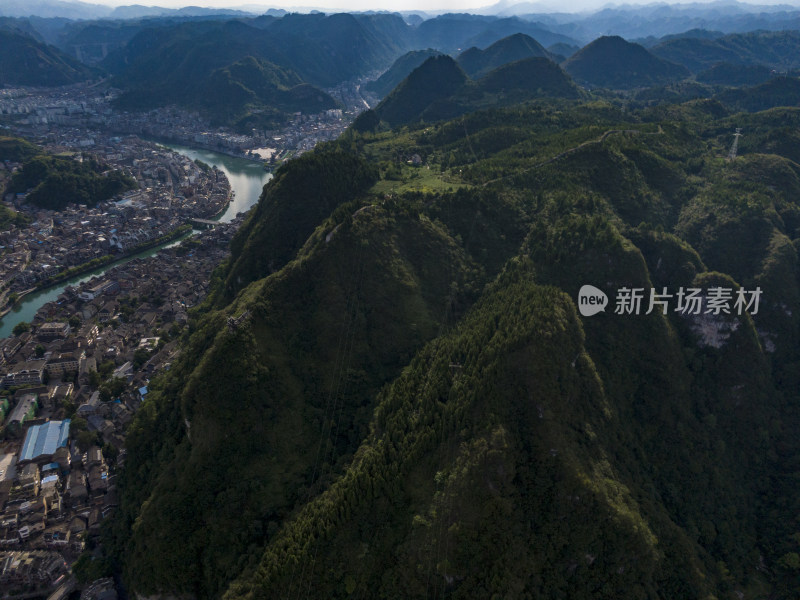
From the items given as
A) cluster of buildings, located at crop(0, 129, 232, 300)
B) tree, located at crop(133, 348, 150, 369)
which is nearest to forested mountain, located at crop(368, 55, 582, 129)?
cluster of buildings, located at crop(0, 129, 232, 300)

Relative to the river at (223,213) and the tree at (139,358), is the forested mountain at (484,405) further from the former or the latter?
the river at (223,213)

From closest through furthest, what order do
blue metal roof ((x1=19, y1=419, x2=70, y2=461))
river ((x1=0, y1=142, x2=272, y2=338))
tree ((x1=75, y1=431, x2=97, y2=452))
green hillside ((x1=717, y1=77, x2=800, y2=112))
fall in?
1. blue metal roof ((x1=19, y1=419, x2=70, y2=461))
2. tree ((x1=75, y1=431, x2=97, y2=452))
3. river ((x1=0, y1=142, x2=272, y2=338))
4. green hillside ((x1=717, y1=77, x2=800, y2=112))

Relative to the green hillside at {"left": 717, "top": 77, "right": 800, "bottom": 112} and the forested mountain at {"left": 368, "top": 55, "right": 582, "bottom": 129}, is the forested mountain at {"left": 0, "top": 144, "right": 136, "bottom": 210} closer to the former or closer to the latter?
the forested mountain at {"left": 368, "top": 55, "right": 582, "bottom": 129}

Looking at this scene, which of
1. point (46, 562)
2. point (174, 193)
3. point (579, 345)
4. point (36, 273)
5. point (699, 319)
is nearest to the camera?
point (46, 562)

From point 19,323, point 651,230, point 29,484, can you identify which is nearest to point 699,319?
point 651,230

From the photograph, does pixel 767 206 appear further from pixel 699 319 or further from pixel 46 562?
pixel 46 562

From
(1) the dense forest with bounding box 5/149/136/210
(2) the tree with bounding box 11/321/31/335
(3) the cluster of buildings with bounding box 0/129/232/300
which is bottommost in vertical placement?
(2) the tree with bounding box 11/321/31/335

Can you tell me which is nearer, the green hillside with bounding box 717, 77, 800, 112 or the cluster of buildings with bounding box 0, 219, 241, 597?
the cluster of buildings with bounding box 0, 219, 241, 597
